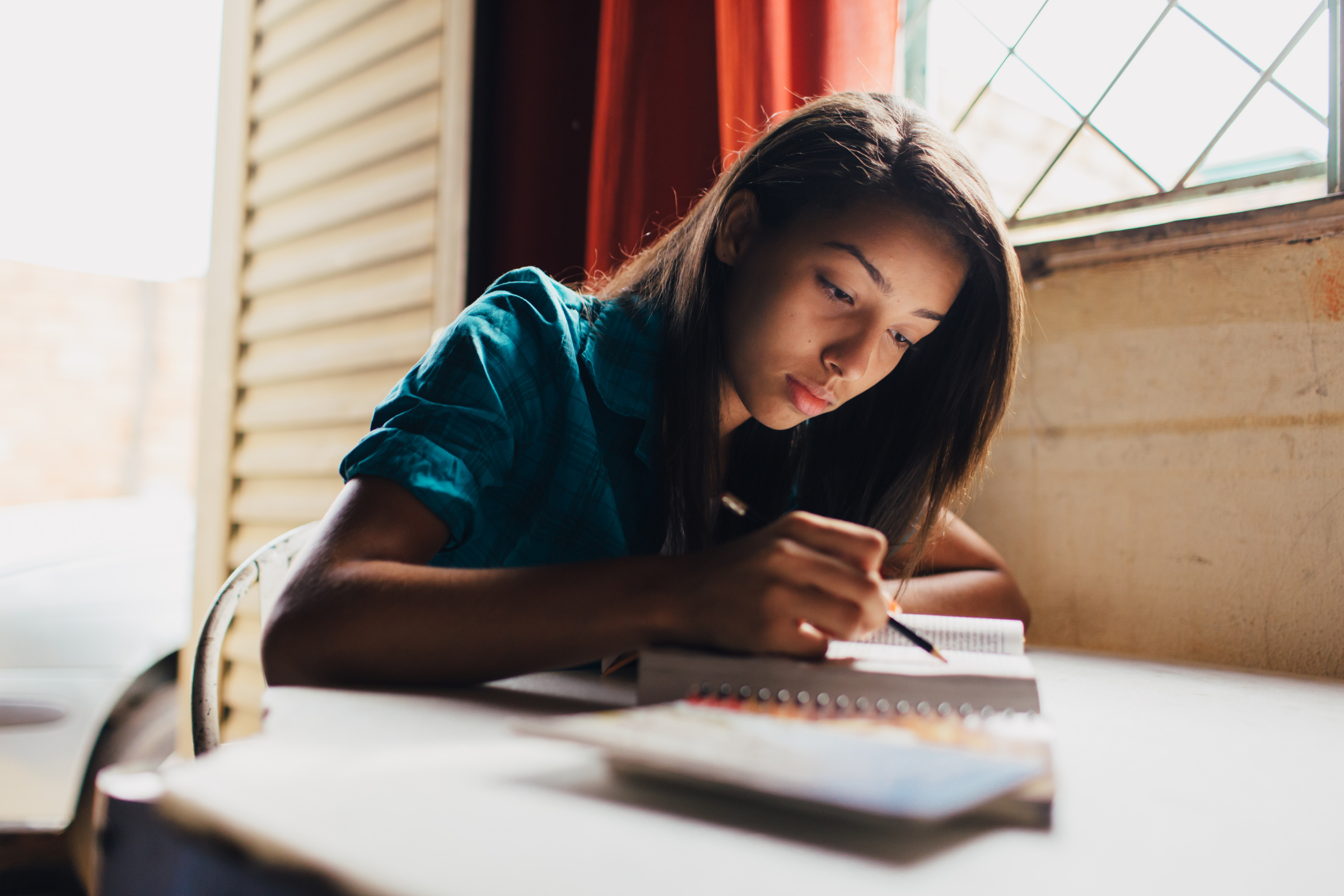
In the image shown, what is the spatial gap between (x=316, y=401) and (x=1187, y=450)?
1.94 metres

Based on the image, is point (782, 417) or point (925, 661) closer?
point (925, 661)

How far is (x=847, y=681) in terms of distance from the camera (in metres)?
0.58

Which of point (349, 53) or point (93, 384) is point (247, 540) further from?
point (93, 384)

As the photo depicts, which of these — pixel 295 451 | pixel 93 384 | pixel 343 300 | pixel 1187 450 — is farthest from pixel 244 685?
pixel 93 384

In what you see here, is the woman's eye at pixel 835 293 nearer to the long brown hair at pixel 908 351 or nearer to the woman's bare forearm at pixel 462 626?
the long brown hair at pixel 908 351

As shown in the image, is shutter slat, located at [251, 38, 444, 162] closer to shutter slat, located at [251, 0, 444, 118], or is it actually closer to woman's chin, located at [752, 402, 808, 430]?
shutter slat, located at [251, 0, 444, 118]

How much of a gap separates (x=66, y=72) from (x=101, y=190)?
79 cm

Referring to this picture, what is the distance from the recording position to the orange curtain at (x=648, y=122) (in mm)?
1675

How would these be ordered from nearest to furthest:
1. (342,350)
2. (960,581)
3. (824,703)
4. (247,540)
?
1. (824,703)
2. (960,581)
3. (342,350)
4. (247,540)

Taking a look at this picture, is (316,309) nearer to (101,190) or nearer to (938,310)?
(938,310)

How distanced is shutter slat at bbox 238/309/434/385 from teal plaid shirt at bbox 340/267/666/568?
Result: 0.98 meters

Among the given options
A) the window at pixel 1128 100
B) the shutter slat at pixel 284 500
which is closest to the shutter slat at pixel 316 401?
the shutter slat at pixel 284 500

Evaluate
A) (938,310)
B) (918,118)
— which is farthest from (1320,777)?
(918,118)

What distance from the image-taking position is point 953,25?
166 cm
